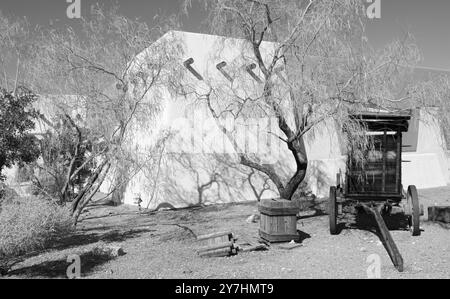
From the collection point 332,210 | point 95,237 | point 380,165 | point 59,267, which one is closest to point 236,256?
point 332,210

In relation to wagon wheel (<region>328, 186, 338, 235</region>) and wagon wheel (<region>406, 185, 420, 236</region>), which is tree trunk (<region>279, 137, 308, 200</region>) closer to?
wagon wheel (<region>328, 186, 338, 235</region>)

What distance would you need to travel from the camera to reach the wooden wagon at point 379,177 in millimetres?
8180

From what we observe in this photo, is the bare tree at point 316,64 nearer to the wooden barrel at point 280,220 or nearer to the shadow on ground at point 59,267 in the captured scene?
the wooden barrel at point 280,220

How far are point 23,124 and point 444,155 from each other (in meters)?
18.2

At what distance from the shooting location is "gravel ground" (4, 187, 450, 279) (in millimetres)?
5957

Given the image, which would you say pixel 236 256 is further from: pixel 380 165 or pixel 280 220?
pixel 380 165

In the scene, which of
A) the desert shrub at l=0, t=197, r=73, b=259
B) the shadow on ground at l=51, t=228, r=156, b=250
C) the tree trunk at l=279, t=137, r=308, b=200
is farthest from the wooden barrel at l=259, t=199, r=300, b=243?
the desert shrub at l=0, t=197, r=73, b=259

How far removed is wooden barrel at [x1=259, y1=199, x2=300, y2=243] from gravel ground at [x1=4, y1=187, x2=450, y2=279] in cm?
25

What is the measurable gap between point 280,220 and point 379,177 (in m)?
2.60

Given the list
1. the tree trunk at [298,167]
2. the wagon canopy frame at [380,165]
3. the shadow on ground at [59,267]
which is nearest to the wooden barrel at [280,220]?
the wagon canopy frame at [380,165]

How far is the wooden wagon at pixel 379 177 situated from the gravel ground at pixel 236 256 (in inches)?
24.6

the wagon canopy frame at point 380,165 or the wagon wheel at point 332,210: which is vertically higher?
the wagon canopy frame at point 380,165
